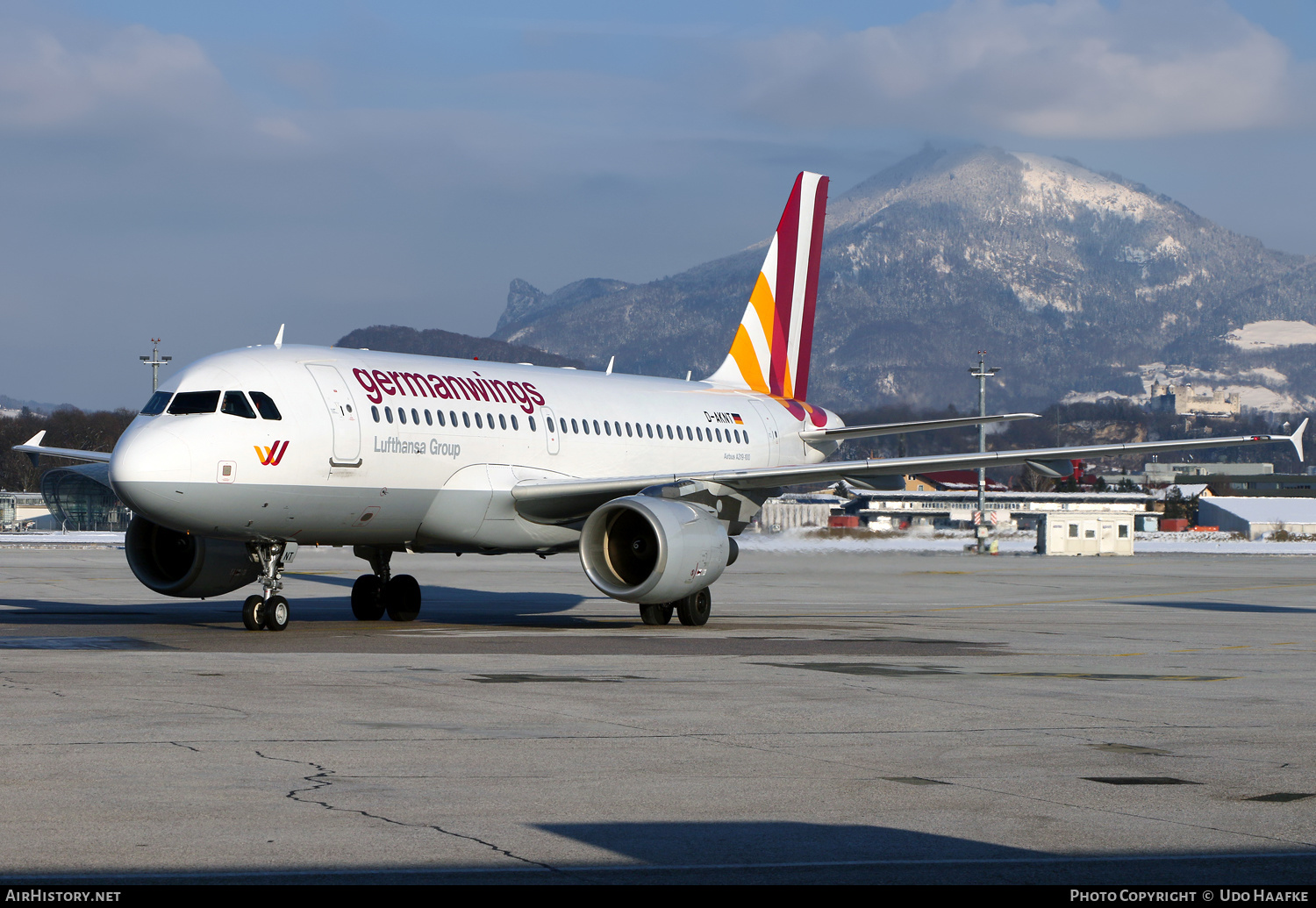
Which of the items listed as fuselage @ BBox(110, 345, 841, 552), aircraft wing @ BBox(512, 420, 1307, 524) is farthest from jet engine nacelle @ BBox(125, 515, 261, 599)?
aircraft wing @ BBox(512, 420, 1307, 524)

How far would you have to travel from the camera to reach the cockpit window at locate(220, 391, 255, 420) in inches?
827

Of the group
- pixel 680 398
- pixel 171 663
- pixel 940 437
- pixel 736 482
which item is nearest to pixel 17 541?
pixel 940 437

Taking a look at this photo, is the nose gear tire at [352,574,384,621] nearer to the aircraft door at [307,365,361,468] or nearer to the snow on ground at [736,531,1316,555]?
the aircraft door at [307,365,361,468]

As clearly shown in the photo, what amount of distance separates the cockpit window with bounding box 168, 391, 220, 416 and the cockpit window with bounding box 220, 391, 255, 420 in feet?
0.39

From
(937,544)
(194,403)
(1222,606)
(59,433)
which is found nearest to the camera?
(194,403)

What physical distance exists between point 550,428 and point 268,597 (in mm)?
6200

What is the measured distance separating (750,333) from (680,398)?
5.08 metres

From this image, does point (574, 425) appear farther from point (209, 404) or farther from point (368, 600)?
point (209, 404)

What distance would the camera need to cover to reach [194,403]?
824 inches

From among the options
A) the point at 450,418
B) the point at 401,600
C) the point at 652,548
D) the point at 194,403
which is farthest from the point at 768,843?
the point at 401,600

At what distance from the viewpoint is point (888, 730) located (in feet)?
37.8

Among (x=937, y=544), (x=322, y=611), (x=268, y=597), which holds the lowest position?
(x=322, y=611)

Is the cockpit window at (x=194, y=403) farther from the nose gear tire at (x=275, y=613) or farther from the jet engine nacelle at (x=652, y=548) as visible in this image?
the jet engine nacelle at (x=652, y=548)

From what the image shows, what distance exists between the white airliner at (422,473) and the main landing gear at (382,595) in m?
0.03
